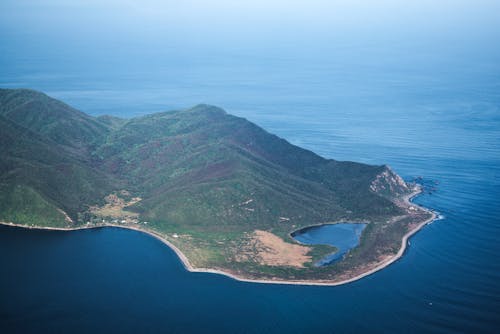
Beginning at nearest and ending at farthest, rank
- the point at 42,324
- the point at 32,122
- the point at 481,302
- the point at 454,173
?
the point at 42,324 < the point at 481,302 < the point at 454,173 < the point at 32,122

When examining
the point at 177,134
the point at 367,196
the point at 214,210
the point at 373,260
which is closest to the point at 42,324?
the point at 214,210

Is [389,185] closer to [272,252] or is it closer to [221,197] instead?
[221,197]

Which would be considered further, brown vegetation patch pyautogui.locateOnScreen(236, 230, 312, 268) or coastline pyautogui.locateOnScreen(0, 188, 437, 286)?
brown vegetation patch pyautogui.locateOnScreen(236, 230, 312, 268)

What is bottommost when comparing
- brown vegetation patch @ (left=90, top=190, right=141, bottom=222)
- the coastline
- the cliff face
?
the coastline

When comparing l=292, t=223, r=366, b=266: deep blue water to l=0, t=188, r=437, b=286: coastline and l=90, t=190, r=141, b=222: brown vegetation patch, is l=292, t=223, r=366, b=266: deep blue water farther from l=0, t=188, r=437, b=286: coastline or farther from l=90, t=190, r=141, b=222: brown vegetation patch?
l=90, t=190, r=141, b=222: brown vegetation patch

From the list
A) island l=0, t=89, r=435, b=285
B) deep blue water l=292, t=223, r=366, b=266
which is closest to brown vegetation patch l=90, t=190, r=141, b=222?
island l=0, t=89, r=435, b=285

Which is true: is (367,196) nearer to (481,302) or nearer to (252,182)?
(252,182)
